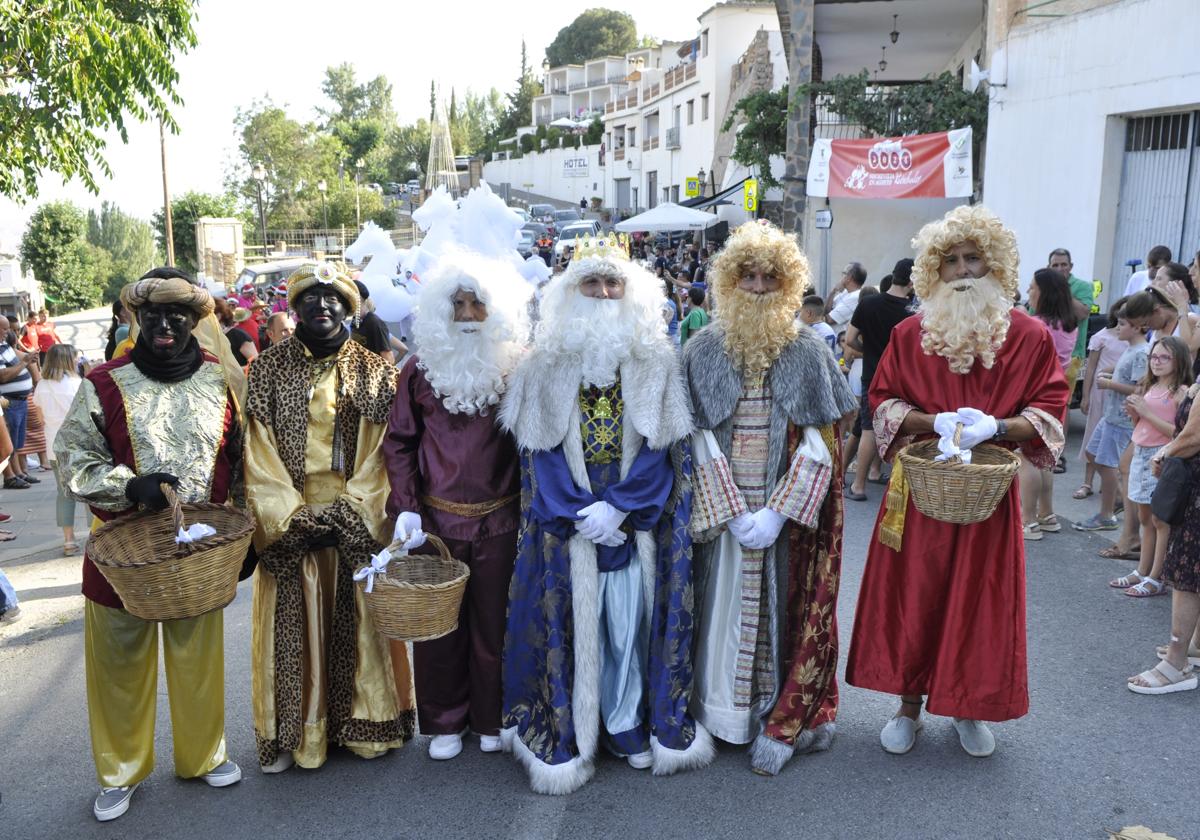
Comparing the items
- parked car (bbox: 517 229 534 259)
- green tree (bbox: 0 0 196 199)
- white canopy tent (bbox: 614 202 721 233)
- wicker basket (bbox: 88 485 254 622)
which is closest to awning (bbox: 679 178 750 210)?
white canopy tent (bbox: 614 202 721 233)

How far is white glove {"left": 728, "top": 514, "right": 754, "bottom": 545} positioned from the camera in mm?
3654

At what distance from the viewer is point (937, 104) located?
15164mm

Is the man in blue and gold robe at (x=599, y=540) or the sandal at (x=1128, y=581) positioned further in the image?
the sandal at (x=1128, y=581)

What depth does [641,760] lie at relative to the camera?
3738mm

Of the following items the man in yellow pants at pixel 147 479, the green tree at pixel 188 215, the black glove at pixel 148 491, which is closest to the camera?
the black glove at pixel 148 491

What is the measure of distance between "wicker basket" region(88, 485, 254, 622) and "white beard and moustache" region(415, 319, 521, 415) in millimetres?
874

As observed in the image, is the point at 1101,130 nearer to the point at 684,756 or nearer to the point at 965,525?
the point at 965,525

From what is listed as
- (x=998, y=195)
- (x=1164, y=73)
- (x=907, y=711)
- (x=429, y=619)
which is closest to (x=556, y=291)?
(x=429, y=619)

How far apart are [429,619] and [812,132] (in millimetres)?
16498

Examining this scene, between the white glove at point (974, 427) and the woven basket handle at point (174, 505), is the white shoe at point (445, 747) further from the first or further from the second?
the white glove at point (974, 427)

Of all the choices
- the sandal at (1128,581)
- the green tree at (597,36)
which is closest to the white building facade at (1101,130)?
the sandal at (1128,581)

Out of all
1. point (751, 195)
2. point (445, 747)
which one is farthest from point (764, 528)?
point (751, 195)

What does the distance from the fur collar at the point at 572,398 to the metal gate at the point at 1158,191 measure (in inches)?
351

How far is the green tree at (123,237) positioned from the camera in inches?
1645
